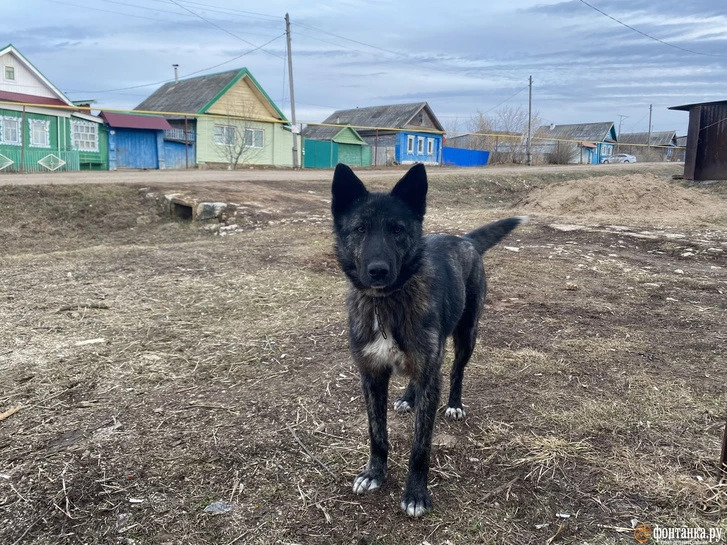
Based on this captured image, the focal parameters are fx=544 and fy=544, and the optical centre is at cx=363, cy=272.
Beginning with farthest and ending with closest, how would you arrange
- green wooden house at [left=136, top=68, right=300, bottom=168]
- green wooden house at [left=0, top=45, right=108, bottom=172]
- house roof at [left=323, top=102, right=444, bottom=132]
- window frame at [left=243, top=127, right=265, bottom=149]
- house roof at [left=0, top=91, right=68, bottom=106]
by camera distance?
house roof at [left=323, top=102, right=444, bottom=132], window frame at [left=243, top=127, right=265, bottom=149], green wooden house at [left=136, top=68, right=300, bottom=168], house roof at [left=0, top=91, right=68, bottom=106], green wooden house at [left=0, top=45, right=108, bottom=172]

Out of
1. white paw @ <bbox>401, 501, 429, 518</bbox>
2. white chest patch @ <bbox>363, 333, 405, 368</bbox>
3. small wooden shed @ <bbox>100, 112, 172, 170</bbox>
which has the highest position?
small wooden shed @ <bbox>100, 112, 172, 170</bbox>

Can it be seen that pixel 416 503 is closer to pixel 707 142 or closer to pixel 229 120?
pixel 707 142

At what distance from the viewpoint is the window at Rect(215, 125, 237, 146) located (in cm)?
3766

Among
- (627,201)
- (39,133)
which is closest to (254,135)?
(39,133)

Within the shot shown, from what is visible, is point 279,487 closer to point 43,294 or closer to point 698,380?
point 698,380

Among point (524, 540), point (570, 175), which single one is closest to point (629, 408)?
point (524, 540)

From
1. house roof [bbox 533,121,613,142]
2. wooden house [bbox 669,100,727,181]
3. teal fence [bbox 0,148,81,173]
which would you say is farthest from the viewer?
house roof [bbox 533,121,613,142]

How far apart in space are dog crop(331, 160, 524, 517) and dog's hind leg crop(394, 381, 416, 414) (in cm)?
75

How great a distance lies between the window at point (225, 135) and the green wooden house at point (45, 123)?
713 centimetres

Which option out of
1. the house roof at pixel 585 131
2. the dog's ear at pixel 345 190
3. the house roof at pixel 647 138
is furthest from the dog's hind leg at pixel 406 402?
the house roof at pixel 647 138

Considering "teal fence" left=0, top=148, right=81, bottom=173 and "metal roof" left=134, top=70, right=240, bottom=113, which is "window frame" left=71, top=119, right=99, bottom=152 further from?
"metal roof" left=134, top=70, right=240, bottom=113

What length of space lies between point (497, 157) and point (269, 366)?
4283 cm

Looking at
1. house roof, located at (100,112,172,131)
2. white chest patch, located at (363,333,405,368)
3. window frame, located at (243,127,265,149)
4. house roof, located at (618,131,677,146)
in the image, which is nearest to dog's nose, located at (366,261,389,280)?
white chest patch, located at (363,333,405,368)

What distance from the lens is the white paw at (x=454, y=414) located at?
3918 millimetres
